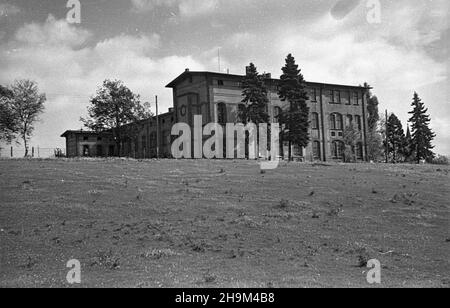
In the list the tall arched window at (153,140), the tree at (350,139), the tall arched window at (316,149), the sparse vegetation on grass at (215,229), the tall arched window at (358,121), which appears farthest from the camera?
the tall arched window at (153,140)

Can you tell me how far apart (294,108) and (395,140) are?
119ft

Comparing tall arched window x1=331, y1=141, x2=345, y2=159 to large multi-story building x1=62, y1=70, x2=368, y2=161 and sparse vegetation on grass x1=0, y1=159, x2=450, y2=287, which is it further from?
sparse vegetation on grass x1=0, y1=159, x2=450, y2=287

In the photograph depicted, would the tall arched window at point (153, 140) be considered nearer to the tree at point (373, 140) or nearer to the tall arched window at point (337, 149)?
the tall arched window at point (337, 149)

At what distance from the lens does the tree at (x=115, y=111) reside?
53.6 metres

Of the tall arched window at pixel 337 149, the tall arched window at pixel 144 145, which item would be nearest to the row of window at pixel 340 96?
the tall arched window at pixel 337 149

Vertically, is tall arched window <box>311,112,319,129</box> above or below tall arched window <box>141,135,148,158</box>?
above

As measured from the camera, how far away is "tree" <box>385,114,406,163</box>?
77.8 m

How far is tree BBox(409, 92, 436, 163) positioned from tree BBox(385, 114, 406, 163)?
604cm

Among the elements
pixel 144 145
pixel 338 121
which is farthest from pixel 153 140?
pixel 338 121

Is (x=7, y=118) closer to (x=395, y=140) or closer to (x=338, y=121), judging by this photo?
(x=338, y=121)

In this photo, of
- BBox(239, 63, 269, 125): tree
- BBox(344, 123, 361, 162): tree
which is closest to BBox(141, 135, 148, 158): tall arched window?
BBox(239, 63, 269, 125): tree

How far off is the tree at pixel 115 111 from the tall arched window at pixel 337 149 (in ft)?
105
